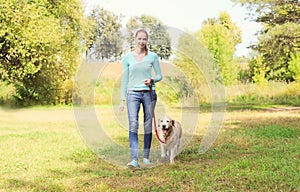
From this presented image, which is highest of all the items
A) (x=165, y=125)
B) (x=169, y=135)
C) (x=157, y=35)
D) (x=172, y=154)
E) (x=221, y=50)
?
(x=221, y=50)

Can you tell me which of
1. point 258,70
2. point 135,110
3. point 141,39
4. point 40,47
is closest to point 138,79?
point 135,110

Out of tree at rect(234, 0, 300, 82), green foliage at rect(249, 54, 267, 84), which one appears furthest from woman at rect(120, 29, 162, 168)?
green foliage at rect(249, 54, 267, 84)

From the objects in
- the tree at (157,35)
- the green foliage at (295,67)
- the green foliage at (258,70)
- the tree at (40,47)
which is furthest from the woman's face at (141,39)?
the green foliage at (258,70)

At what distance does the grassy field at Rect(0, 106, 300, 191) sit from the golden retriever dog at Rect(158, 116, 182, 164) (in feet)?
0.67

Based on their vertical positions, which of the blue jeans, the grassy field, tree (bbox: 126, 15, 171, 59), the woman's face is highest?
tree (bbox: 126, 15, 171, 59)

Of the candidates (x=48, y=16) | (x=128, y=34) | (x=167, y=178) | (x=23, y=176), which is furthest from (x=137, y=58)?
(x=48, y=16)

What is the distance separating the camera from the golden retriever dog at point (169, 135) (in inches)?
266

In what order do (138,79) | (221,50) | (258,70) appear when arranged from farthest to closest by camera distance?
1. (258,70)
2. (221,50)
3. (138,79)

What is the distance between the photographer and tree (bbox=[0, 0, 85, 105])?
18672mm

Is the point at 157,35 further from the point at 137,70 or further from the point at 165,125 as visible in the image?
the point at 165,125

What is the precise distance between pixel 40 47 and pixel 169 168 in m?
14.5

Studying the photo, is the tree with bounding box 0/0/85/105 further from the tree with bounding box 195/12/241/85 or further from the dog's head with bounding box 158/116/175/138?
the dog's head with bounding box 158/116/175/138

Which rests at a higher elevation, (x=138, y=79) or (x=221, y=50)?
(x=221, y=50)

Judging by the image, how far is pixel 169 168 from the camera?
636 centimetres
